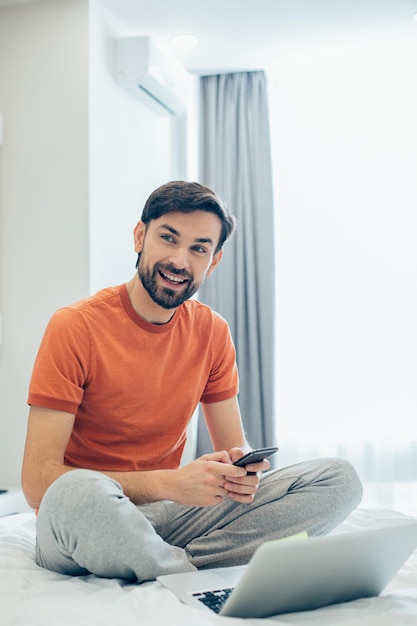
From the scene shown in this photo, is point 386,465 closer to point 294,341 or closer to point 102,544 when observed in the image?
point 294,341

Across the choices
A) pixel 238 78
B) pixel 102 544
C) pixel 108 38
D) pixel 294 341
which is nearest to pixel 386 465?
pixel 294 341

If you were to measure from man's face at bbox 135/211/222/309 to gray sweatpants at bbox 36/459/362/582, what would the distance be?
1.70ft

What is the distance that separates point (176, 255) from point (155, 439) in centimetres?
47

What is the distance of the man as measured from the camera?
1344 mm

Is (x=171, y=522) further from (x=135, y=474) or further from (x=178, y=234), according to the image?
(x=178, y=234)

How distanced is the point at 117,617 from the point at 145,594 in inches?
4.6

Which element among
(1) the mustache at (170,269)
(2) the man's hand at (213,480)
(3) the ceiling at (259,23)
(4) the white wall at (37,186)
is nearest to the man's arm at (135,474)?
(2) the man's hand at (213,480)

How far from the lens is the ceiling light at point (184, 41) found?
3449 millimetres

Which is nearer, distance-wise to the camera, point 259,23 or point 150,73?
point 150,73

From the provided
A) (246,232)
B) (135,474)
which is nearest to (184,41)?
(246,232)

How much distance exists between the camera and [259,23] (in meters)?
3.33

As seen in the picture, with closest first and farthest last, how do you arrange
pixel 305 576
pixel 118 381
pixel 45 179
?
pixel 305 576
pixel 118 381
pixel 45 179

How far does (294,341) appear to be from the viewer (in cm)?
388

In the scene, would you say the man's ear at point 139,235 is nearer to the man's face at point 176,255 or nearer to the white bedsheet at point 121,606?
the man's face at point 176,255
